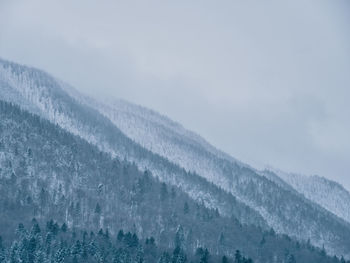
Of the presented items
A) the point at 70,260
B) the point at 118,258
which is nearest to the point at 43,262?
the point at 70,260

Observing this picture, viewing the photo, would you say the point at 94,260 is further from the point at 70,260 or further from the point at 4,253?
the point at 4,253

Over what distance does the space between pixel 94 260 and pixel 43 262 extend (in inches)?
802

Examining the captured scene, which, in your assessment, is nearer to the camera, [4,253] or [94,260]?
[4,253]

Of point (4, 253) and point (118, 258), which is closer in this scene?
point (4, 253)

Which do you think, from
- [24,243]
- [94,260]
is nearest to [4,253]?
[24,243]

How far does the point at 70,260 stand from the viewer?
193250 mm

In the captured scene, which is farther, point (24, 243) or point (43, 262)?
point (24, 243)

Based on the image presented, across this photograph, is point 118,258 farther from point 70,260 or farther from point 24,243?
point 24,243

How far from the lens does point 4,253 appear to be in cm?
18600

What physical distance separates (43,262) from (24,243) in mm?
16765

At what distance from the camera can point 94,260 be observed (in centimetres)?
19788

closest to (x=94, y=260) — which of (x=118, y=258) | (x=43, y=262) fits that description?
(x=118, y=258)

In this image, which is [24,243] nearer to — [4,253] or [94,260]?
[4,253]

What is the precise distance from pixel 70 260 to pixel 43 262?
12311mm
